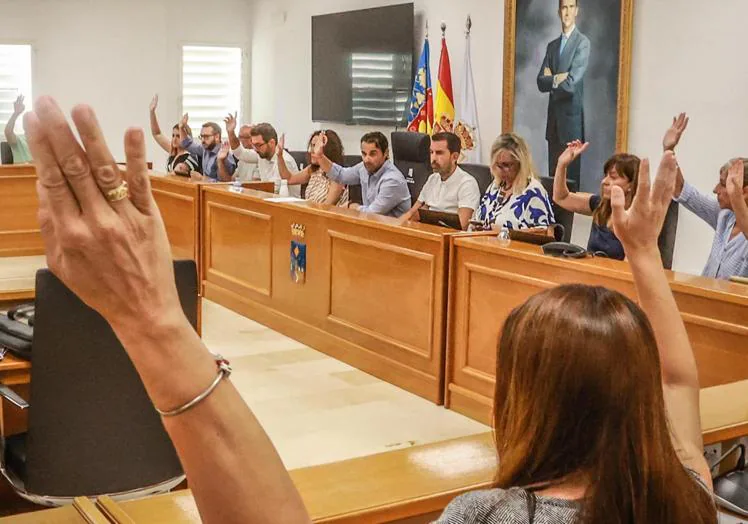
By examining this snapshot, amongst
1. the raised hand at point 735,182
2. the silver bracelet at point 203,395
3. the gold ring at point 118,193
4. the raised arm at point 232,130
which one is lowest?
the silver bracelet at point 203,395

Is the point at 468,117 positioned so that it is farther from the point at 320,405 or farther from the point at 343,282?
the point at 320,405

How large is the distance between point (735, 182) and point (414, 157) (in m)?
3.95

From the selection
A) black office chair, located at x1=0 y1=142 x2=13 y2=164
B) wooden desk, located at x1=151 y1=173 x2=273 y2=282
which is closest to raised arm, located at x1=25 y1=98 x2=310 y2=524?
wooden desk, located at x1=151 y1=173 x2=273 y2=282

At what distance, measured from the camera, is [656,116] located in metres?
6.86

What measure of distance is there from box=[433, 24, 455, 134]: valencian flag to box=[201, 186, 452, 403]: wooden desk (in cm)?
227

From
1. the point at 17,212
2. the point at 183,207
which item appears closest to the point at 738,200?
the point at 183,207

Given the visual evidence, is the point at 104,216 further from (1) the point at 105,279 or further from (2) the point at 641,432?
(2) the point at 641,432

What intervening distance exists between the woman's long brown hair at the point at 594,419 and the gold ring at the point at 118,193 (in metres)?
0.54

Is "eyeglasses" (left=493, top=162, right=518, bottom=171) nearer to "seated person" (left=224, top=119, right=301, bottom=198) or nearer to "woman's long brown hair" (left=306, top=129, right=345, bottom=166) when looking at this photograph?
"woman's long brown hair" (left=306, top=129, right=345, bottom=166)

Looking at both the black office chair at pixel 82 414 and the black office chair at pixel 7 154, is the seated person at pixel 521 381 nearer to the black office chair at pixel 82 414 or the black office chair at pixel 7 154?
the black office chair at pixel 82 414

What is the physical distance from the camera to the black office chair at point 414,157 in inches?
311

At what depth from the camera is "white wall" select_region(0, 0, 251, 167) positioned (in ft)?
39.2

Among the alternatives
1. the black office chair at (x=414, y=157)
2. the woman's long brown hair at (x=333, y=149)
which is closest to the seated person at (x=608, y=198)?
the black office chair at (x=414, y=157)

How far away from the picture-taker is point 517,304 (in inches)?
173
